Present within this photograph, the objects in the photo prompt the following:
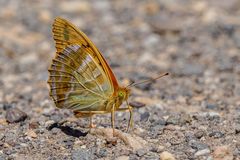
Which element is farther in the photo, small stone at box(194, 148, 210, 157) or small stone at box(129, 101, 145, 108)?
small stone at box(129, 101, 145, 108)

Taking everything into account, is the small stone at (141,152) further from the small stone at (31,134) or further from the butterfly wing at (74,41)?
the small stone at (31,134)

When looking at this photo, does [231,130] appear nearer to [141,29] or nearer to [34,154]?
[34,154]

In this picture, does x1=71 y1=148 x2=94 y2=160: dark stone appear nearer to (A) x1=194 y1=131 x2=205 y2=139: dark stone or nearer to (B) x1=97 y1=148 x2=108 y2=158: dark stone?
(B) x1=97 y1=148 x2=108 y2=158: dark stone

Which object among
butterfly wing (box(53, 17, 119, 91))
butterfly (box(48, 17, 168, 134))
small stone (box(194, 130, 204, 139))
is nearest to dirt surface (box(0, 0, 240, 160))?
small stone (box(194, 130, 204, 139))

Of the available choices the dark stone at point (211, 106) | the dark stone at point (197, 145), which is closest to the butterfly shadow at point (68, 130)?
Result: the dark stone at point (197, 145)

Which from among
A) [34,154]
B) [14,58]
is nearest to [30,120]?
[34,154]

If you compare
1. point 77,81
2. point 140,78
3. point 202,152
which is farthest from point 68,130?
point 140,78
